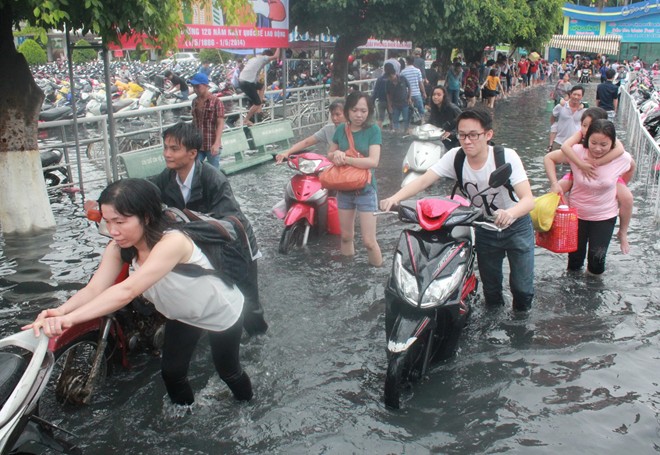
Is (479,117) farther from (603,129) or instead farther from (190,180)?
(190,180)

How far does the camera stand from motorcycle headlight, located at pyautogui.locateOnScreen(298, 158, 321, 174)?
21.5ft

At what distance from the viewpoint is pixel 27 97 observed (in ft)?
22.7

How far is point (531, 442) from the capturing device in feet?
11.3

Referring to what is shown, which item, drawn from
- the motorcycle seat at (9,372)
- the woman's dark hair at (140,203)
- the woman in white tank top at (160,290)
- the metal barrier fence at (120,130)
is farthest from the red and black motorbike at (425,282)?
the metal barrier fence at (120,130)

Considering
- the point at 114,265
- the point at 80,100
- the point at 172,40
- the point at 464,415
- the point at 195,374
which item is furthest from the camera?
the point at 80,100

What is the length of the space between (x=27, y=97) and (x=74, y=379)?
14.3 ft

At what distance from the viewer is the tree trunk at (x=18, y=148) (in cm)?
679

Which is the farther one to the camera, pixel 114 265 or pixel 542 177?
pixel 542 177

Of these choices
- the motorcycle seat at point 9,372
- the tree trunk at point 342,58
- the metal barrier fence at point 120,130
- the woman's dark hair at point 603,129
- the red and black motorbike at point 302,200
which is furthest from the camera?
the tree trunk at point 342,58

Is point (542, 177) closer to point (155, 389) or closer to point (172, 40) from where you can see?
point (172, 40)

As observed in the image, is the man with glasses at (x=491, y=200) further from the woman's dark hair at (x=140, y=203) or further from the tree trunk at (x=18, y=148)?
the tree trunk at (x=18, y=148)

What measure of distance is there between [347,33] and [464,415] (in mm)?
12070

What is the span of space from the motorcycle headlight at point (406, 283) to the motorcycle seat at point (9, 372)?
1990 millimetres

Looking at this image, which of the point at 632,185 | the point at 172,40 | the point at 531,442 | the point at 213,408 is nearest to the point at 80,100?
the point at 172,40
